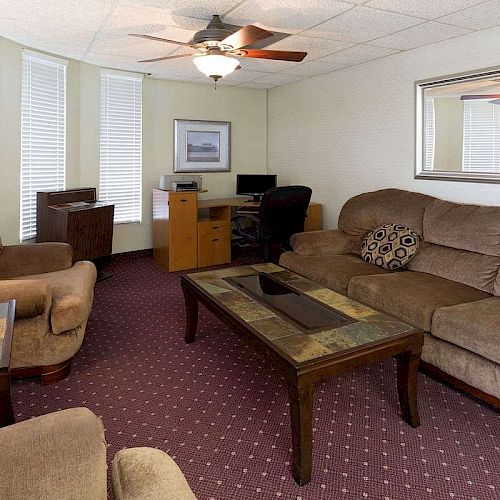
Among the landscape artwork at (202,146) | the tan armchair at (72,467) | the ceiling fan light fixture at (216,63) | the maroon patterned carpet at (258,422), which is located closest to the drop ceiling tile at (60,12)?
the ceiling fan light fixture at (216,63)

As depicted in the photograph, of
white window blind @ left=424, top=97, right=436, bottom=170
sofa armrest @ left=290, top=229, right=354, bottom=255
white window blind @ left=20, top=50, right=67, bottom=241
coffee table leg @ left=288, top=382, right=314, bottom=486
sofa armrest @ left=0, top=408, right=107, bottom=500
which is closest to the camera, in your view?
sofa armrest @ left=0, top=408, right=107, bottom=500

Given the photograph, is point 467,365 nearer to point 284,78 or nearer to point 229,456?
point 229,456

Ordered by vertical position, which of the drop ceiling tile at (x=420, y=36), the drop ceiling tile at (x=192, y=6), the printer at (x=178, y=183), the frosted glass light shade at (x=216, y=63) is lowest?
the printer at (x=178, y=183)

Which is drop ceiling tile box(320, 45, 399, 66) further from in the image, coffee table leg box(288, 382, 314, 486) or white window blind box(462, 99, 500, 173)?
coffee table leg box(288, 382, 314, 486)

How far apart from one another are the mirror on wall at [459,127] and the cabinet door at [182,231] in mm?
2526

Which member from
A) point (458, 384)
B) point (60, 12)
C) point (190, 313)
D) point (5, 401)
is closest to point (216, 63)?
point (60, 12)

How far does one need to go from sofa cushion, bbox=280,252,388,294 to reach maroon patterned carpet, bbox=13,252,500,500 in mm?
760

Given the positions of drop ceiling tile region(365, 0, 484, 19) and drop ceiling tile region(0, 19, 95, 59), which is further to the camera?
drop ceiling tile region(0, 19, 95, 59)

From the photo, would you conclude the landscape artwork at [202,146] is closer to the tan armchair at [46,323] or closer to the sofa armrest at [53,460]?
the tan armchair at [46,323]

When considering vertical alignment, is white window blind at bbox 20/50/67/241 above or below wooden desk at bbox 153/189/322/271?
above

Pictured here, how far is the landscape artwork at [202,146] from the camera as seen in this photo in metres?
5.79

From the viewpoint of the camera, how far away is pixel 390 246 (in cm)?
351

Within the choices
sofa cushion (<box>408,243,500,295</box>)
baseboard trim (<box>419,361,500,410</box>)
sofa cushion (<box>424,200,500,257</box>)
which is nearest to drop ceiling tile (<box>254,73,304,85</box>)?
sofa cushion (<box>424,200,500,257</box>)

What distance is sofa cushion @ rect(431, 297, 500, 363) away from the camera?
217 cm
